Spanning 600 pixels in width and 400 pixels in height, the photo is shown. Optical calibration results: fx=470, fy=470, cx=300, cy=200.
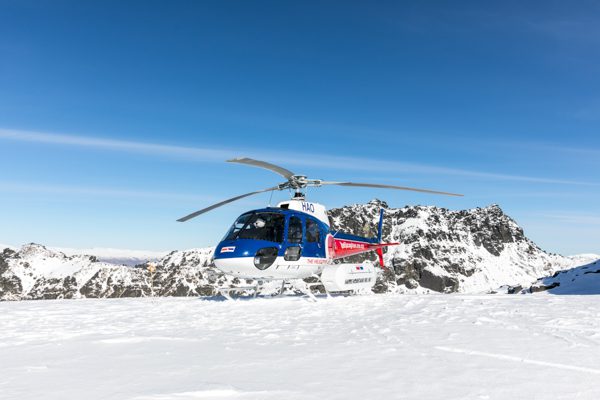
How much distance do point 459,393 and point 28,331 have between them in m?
8.43

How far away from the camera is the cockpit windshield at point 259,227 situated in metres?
14.9

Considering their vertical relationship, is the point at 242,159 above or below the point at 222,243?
above

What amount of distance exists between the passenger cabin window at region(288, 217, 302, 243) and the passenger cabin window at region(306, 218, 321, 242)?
0.45m

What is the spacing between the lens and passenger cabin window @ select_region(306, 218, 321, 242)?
631 inches

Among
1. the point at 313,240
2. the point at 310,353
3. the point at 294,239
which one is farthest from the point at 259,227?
the point at 310,353

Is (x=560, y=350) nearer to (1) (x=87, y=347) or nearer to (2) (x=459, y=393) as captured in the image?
(2) (x=459, y=393)

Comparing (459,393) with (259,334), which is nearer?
(459,393)

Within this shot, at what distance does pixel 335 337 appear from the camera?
8336 millimetres

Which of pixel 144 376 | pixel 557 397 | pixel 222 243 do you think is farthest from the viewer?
pixel 222 243

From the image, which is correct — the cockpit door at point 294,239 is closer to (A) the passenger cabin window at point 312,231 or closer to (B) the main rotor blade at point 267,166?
(A) the passenger cabin window at point 312,231

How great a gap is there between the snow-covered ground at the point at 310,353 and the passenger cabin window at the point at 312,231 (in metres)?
4.04

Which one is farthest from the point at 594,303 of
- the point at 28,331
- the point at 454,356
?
the point at 28,331

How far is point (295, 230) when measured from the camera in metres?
15.5

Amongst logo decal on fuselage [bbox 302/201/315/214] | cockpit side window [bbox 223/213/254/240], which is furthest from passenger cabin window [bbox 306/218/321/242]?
cockpit side window [bbox 223/213/254/240]
